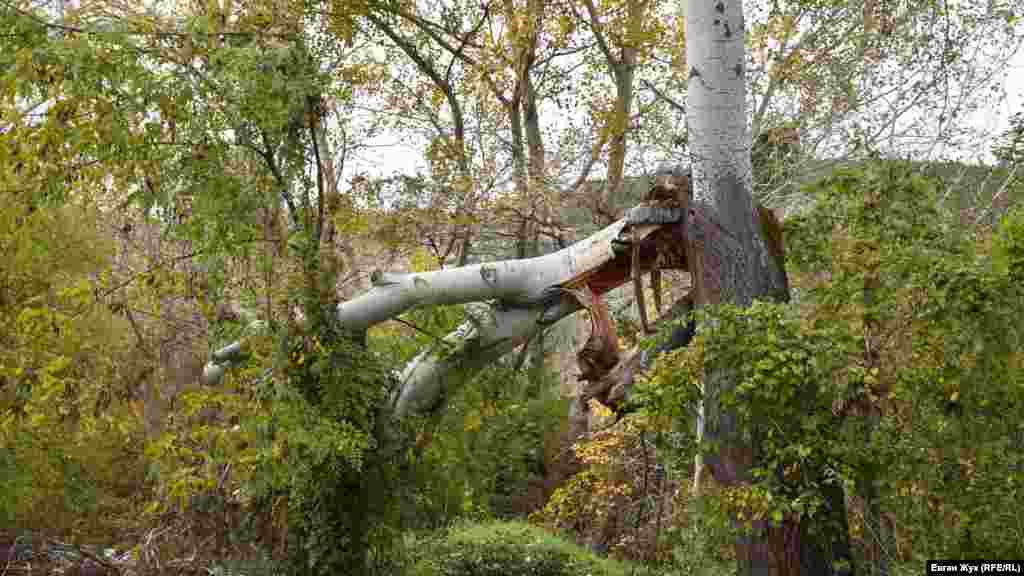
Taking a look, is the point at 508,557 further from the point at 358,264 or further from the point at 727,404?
the point at 727,404

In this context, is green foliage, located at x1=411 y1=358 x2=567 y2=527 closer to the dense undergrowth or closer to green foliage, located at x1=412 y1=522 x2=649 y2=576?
green foliage, located at x1=412 y1=522 x2=649 y2=576

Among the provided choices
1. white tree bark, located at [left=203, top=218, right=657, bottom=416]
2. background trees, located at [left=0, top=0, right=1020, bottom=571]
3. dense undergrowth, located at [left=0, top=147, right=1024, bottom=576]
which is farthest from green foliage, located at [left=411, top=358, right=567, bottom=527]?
white tree bark, located at [left=203, top=218, right=657, bottom=416]

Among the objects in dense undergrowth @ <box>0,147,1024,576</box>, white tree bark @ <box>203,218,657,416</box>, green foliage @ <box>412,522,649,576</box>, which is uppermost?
white tree bark @ <box>203,218,657,416</box>

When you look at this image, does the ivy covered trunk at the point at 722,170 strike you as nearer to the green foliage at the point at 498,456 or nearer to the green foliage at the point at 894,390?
the green foliage at the point at 894,390

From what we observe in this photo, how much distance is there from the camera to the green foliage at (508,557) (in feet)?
30.4

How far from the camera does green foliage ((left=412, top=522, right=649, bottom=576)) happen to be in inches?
365

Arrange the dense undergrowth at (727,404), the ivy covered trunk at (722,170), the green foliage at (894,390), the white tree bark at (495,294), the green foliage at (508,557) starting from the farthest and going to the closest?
the green foliage at (508,557) → the white tree bark at (495,294) → the ivy covered trunk at (722,170) → the dense undergrowth at (727,404) → the green foliage at (894,390)

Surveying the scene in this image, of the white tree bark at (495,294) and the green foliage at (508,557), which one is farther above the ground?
the white tree bark at (495,294)

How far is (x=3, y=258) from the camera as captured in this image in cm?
805

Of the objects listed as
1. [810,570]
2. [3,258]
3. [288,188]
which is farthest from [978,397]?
[3,258]

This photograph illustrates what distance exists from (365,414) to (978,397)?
3794 mm

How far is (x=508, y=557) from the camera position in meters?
9.77

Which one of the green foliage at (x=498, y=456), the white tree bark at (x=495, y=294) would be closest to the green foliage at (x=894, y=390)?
the white tree bark at (x=495, y=294)

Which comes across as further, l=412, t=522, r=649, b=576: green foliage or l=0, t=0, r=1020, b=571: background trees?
l=412, t=522, r=649, b=576: green foliage
